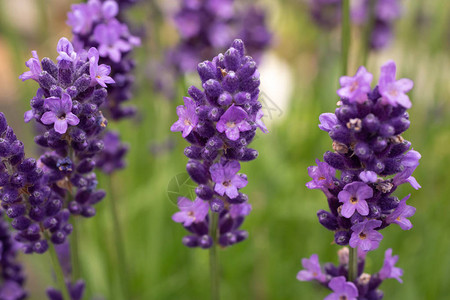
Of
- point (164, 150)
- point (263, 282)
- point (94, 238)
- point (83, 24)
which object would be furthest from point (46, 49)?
point (263, 282)

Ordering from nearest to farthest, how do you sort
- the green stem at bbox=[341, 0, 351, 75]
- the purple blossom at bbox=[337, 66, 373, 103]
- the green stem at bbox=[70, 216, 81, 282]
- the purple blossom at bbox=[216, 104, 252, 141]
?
1. the purple blossom at bbox=[337, 66, 373, 103]
2. the purple blossom at bbox=[216, 104, 252, 141]
3. the green stem at bbox=[70, 216, 81, 282]
4. the green stem at bbox=[341, 0, 351, 75]

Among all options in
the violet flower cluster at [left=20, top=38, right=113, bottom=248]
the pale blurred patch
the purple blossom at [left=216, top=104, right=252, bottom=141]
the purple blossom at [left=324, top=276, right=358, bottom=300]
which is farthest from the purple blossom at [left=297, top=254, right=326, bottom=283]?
the pale blurred patch

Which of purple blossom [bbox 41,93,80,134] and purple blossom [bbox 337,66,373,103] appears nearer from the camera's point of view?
purple blossom [bbox 337,66,373,103]

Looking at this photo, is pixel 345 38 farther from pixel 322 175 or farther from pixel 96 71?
pixel 96 71

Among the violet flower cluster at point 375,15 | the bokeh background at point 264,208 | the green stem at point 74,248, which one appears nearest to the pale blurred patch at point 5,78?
the bokeh background at point 264,208

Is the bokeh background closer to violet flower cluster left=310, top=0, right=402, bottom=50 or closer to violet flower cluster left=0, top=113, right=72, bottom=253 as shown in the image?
violet flower cluster left=310, top=0, right=402, bottom=50

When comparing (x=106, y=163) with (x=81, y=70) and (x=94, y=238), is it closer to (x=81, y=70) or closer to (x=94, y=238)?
(x=81, y=70)

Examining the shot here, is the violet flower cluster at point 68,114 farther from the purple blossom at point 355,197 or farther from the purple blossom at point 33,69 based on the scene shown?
the purple blossom at point 355,197
